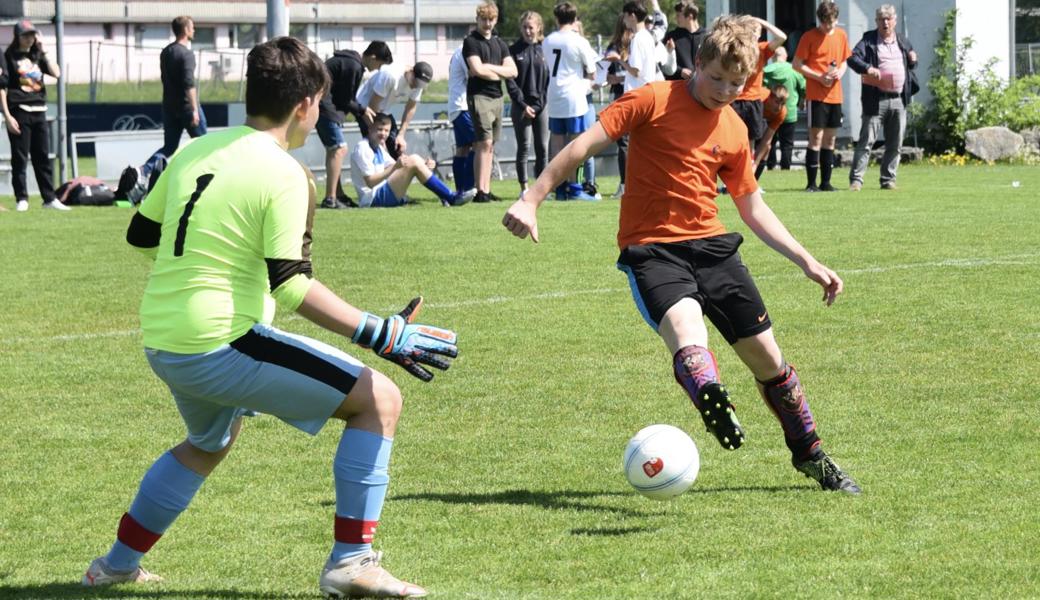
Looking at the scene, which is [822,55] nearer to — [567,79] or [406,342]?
[567,79]

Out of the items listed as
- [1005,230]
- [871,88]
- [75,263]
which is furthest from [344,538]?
[871,88]

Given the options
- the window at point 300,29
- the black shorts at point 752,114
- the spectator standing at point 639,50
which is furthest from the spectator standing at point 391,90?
the window at point 300,29

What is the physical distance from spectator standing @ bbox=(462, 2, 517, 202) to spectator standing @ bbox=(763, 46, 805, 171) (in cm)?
416

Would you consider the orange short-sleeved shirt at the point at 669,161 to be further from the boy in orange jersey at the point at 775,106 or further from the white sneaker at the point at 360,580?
the boy in orange jersey at the point at 775,106

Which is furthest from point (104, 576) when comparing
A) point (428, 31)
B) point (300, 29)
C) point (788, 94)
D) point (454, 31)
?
point (454, 31)

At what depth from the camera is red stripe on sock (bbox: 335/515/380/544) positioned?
4.34 metres

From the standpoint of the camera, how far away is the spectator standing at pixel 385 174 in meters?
16.8

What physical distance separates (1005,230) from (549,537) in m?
9.59

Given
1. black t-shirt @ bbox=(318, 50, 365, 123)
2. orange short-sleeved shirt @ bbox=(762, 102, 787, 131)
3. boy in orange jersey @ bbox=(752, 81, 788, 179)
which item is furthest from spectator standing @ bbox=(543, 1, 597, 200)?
orange short-sleeved shirt @ bbox=(762, 102, 787, 131)

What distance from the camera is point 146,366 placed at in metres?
8.46

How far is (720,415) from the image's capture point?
17.0 ft

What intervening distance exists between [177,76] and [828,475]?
42.1 feet

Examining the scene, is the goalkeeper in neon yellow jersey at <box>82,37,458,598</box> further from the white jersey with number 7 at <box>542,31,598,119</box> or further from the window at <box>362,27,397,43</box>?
the window at <box>362,27,397,43</box>

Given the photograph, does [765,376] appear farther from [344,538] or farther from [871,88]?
[871,88]
